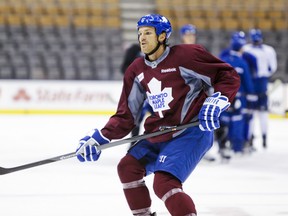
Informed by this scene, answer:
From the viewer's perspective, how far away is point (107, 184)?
4562 millimetres

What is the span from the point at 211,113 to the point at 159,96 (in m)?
0.31

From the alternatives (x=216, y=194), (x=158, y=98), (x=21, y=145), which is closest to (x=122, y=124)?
(x=158, y=98)

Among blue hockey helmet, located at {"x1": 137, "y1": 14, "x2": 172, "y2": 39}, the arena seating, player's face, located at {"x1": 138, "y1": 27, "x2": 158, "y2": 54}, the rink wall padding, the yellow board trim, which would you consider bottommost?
the yellow board trim

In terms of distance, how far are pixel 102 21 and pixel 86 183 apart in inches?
297

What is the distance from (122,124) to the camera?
2.98 meters

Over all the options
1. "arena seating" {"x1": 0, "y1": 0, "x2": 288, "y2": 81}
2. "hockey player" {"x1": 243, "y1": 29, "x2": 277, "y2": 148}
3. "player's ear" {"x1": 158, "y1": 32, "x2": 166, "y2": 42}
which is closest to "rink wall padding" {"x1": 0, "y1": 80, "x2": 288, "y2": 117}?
"arena seating" {"x1": 0, "y1": 0, "x2": 288, "y2": 81}

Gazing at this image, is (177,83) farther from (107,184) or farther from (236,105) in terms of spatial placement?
(236,105)

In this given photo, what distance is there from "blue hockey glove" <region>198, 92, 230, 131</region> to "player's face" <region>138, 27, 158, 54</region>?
0.37 metres

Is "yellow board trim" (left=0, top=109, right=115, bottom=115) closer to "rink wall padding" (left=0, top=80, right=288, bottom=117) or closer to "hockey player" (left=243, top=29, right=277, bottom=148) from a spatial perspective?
"rink wall padding" (left=0, top=80, right=288, bottom=117)

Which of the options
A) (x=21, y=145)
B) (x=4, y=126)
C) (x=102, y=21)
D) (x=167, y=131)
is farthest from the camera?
(x=102, y=21)

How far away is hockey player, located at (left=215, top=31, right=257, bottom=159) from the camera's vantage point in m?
5.68

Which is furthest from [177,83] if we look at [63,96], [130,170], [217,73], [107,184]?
[63,96]

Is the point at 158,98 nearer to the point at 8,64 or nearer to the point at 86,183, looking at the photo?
the point at 86,183

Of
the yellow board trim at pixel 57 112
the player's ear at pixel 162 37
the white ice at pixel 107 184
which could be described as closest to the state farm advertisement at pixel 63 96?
the yellow board trim at pixel 57 112
